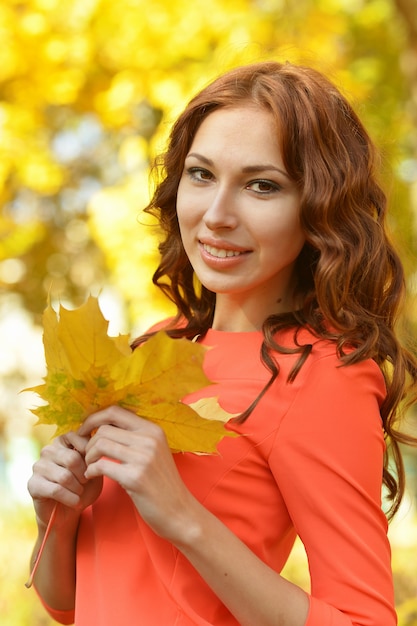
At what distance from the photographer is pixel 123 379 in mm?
1266

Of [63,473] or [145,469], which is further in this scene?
[63,473]

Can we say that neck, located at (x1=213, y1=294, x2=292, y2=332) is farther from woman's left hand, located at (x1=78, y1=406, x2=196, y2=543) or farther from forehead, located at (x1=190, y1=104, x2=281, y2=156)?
woman's left hand, located at (x1=78, y1=406, x2=196, y2=543)

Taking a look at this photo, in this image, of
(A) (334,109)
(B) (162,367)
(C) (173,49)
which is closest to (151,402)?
(B) (162,367)

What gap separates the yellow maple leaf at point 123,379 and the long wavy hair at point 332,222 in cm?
13

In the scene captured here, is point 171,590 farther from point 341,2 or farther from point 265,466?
point 341,2

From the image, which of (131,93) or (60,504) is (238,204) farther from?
(131,93)

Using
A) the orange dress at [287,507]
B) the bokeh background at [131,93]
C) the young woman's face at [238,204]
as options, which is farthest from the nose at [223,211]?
the bokeh background at [131,93]

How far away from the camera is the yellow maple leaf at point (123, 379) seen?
1.23 m

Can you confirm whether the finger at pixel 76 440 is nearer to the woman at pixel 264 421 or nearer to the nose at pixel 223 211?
the woman at pixel 264 421

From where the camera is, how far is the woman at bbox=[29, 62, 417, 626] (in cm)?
131

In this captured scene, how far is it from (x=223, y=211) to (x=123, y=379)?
1.16ft

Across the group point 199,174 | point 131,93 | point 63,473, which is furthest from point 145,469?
point 131,93

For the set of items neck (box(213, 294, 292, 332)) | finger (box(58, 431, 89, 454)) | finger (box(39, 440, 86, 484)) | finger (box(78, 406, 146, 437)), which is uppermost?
neck (box(213, 294, 292, 332))

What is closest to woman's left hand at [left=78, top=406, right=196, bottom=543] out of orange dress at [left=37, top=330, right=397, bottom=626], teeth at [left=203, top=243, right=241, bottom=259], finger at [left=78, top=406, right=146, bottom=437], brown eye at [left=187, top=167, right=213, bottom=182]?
finger at [left=78, top=406, right=146, bottom=437]
